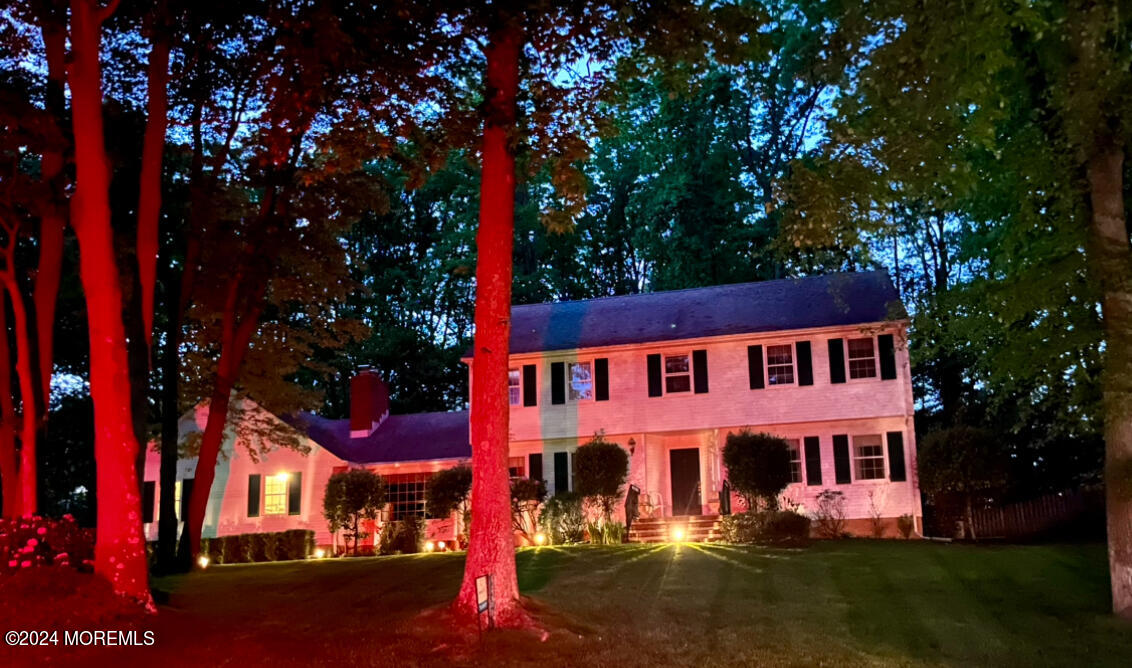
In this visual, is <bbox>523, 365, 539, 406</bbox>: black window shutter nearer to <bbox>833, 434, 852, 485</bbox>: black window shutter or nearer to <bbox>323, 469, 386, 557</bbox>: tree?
<bbox>323, 469, 386, 557</bbox>: tree

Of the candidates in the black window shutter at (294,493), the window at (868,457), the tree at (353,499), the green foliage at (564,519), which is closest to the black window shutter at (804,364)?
the window at (868,457)

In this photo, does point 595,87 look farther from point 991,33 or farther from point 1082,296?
point 1082,296

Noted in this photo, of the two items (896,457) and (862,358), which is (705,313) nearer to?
(862,358)

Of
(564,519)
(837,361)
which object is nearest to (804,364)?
(837,361)

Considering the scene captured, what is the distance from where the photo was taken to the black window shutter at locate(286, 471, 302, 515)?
29078 millimetres

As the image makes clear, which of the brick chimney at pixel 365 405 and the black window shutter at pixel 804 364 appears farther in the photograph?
the brick chimney at pixel 365 405

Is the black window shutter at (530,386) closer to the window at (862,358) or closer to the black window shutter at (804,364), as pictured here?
the black window shutter at (804,364)

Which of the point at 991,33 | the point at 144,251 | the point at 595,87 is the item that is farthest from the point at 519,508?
the point at 991,33

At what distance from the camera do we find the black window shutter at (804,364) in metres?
25.3

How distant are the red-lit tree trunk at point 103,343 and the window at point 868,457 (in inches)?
730

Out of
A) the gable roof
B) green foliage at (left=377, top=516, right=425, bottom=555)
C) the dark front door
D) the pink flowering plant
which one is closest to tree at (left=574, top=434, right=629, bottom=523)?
the dark front door

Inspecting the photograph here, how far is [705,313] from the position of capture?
27.7m

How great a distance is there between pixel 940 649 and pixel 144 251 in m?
13.3

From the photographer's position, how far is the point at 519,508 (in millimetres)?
24141
